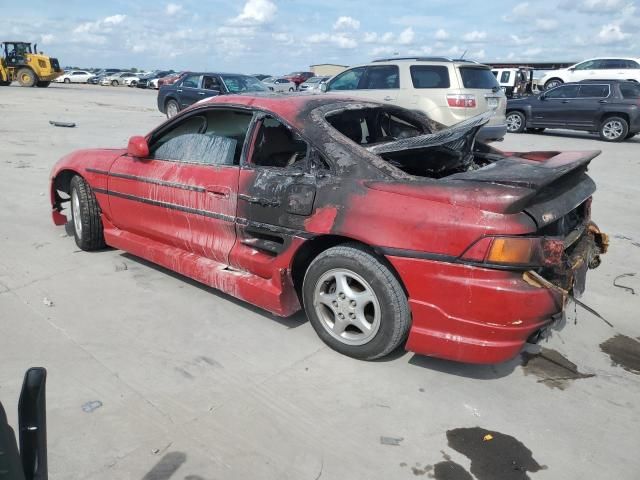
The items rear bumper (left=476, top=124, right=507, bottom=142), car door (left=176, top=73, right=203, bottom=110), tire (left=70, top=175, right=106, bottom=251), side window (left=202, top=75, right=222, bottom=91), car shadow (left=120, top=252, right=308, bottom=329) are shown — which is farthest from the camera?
car door (left=176, top=73, right=203, bottom=110)

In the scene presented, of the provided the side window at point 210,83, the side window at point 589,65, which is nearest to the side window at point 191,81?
the side window at point 210,83

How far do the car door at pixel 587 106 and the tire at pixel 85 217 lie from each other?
43.5 ft

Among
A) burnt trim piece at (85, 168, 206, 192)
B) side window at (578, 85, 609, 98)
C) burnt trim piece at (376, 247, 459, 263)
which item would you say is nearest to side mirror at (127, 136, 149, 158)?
burnt trim piece at (85, 168, 206, 192)

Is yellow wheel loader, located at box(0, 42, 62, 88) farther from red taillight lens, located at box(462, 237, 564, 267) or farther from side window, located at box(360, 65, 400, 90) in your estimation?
red taillight lens, located at box(462, 237, 564, 267)

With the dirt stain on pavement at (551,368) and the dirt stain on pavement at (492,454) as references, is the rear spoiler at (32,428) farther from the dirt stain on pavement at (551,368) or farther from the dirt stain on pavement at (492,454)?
the dirt stain on pavement at (551,368)

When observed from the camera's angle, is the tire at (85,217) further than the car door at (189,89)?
No

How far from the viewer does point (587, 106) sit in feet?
45.2

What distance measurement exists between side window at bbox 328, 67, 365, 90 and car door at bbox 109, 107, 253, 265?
24.0 feet

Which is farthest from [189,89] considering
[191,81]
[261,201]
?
[261,201]

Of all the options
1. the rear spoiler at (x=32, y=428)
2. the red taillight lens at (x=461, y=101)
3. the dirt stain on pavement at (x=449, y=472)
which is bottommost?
the dirt stain on pavement at (x=449, y=472)

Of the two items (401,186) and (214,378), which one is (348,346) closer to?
(214,378)

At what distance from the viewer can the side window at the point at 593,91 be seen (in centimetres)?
1359

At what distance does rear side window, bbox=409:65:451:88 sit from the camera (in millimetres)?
9578

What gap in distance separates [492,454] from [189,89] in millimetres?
14363
